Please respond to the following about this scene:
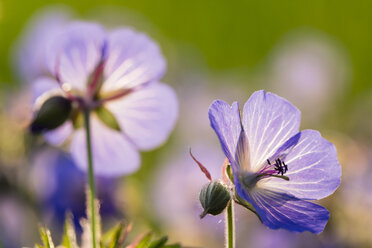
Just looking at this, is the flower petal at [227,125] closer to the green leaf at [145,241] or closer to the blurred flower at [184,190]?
the green leaf at [145,241]

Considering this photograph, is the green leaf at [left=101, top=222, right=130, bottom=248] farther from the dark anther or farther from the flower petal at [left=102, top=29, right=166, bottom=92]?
the flower petal at [left=102, top=29, right=166, bottom=92]

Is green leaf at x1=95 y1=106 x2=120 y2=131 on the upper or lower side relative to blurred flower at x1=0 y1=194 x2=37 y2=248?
upper

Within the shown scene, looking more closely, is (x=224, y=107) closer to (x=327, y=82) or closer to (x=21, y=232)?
(x=21, y=232)

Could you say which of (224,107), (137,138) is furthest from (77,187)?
(224,107)

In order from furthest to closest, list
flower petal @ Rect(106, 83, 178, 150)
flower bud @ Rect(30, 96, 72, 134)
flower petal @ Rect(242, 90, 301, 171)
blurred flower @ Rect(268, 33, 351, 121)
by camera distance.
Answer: blurred flower @ Rect(268, 33, 351, 121), flower petal @ Rect(106, 83, 178, 150), flower bud @ Rect(30, 96, 72, 134), flower petal @ Rect(242, 90, 301, 171)

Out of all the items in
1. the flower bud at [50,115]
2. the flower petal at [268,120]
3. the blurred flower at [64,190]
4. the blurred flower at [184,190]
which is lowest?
the blurred flower at [184,190]

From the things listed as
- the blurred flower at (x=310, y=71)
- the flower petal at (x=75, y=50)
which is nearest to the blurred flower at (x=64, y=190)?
the flower petal at (x=75, y=50)

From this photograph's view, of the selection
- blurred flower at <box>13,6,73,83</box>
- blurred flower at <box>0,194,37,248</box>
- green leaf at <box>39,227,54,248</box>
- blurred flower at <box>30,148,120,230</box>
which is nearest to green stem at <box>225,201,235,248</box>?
green leaf at <box>39,227,54,248</box>
